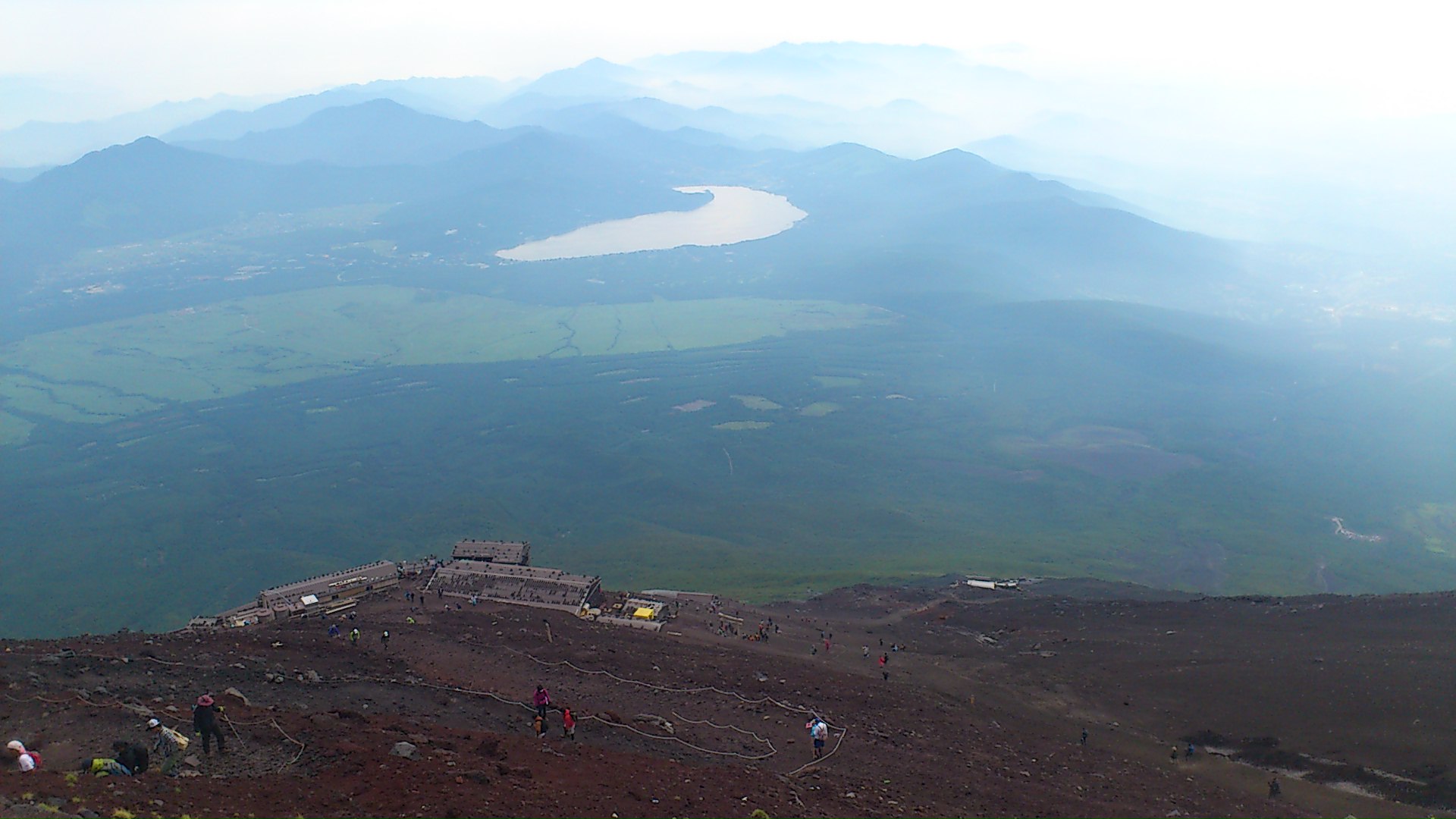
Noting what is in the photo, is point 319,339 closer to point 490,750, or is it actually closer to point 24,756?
point 490,750

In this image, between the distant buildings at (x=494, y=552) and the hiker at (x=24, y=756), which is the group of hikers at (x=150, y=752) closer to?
the hiker at (x=24, y=756)

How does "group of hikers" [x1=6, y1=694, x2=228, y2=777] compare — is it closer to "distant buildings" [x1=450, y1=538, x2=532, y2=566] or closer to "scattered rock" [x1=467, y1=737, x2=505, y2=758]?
"scattered rock" [x1=467, y1=737, x2=505, y2=758]

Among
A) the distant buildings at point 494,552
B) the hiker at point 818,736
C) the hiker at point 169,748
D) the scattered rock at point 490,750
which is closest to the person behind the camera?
the hiker at point 169,748

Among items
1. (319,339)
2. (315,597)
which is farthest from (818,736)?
(319,339)

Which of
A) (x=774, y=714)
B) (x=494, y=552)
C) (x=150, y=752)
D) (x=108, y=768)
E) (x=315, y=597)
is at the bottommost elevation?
(x=494, y=552)

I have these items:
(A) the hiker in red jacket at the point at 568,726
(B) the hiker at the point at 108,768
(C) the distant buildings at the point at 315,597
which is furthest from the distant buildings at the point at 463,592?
(B) the hiker at the point at 108,768

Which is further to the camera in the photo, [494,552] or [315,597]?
[494,552]

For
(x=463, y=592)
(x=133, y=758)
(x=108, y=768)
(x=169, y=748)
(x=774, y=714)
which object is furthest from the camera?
(x=463, y=592)
